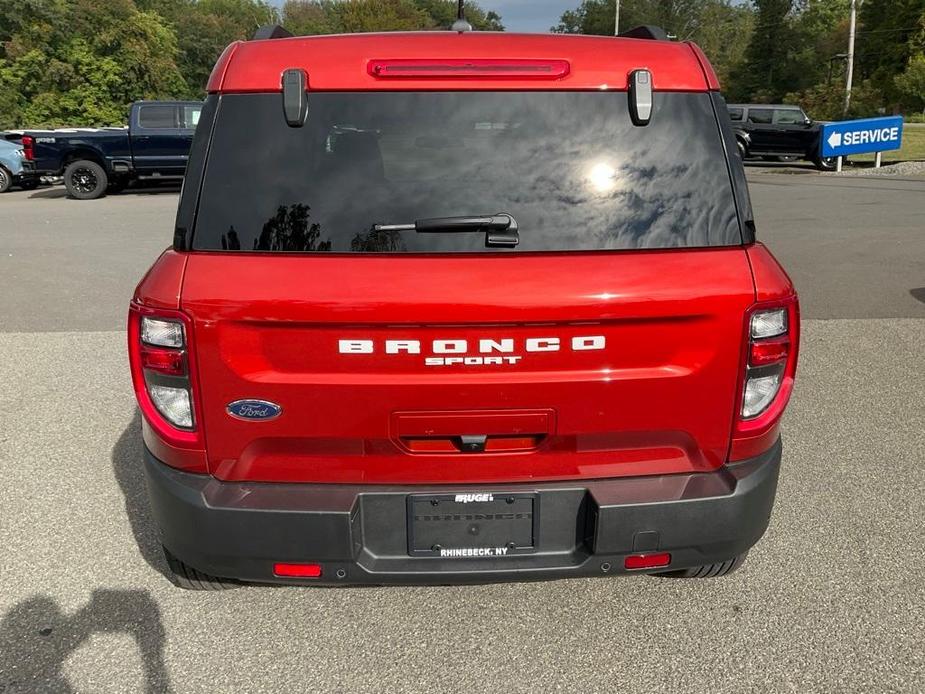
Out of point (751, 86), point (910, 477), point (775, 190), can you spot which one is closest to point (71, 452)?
point (910, 477)

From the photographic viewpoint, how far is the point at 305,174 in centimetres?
227

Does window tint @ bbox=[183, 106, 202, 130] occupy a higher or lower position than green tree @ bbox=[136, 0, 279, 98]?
lower

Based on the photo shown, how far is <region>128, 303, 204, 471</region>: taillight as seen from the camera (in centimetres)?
226

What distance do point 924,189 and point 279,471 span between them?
18.1 metres

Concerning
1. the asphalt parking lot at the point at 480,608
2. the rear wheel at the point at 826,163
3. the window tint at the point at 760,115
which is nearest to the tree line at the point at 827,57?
the window tint at the point at 760,115

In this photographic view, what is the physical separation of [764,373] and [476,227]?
0.99 metres

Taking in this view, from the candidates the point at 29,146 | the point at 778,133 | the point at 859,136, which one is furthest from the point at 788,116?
the point at 29,146

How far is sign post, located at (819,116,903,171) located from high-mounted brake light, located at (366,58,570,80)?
21.8 meters

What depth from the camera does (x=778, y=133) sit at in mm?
23203

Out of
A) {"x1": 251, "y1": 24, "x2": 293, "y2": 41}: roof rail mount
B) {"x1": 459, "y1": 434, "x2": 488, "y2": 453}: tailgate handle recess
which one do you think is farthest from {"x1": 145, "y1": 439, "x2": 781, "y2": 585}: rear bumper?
{"x1": 251, "y1": 24, "x2": 293, "y2": 41}: roof rail mount

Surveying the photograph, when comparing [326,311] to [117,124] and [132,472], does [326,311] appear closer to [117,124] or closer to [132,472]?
[132,472]

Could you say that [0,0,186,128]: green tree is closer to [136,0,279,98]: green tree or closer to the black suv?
[136,0,279,98]: green tree

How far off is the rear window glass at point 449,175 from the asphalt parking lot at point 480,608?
1.42m

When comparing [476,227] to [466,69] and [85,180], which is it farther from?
[85,180]
